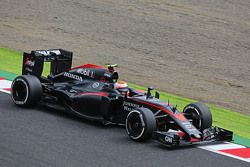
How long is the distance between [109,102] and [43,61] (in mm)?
2080

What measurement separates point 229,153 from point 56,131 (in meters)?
3.01

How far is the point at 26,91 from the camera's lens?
545 inches

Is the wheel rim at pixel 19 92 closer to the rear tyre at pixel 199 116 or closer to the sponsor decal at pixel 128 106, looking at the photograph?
the sponsor decal at pixel 128 106

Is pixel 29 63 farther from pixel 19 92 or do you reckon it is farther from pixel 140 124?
pixel 140 124

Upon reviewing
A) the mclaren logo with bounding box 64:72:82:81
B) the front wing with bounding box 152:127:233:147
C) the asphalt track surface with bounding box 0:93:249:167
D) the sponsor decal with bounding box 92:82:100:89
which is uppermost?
the mclaren logo with bounding box 64:72:82:81

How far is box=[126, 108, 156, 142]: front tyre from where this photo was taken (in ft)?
40.7

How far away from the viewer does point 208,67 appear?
2189cm

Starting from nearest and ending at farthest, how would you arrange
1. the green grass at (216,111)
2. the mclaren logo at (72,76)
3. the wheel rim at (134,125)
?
the wheel rim at (134,125)
the mclaren logo at (72,76)
the green grass at (216,111)

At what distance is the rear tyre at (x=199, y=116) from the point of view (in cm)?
1331

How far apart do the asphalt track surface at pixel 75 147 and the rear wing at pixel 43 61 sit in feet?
3.62

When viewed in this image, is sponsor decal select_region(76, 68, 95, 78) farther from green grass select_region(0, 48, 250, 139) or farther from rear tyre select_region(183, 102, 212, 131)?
green grass select_region(0, 48, 250, 139)

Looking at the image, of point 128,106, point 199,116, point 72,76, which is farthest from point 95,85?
point 199,116

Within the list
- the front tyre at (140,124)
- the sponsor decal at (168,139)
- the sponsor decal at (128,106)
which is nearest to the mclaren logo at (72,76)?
the sponsor decal at (128,106)

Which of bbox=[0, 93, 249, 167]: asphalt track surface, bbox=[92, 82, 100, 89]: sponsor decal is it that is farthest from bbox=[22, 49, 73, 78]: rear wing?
bbox=[92, 82, 100, 89]: sponsor decal
